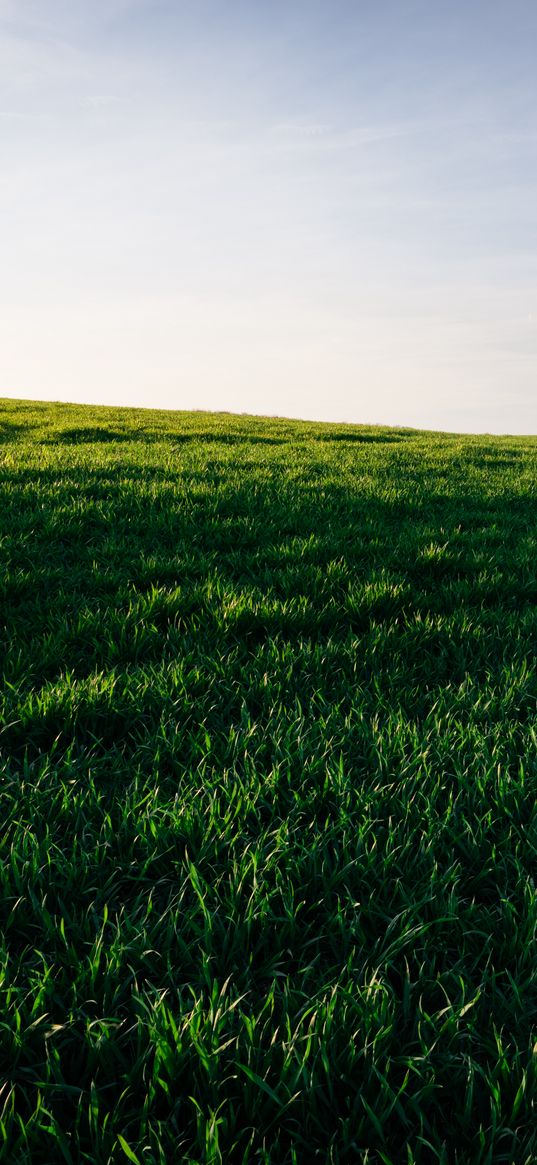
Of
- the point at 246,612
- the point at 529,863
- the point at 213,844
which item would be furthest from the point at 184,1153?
the point at 246,612

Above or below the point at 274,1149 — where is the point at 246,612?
above

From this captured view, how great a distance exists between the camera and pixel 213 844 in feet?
6.59

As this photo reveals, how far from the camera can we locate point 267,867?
192cm

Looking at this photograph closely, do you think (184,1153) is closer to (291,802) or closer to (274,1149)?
(274,1149)

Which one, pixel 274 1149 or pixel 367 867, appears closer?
pixel 274 1149

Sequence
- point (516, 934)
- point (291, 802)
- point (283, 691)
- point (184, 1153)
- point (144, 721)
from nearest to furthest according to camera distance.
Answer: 1. point (184, 1153)
2. point (516, 934)
3. point (291, 802)
4. point (144, 721)
5. point (283, 691)

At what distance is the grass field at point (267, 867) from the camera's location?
1350 millimetres

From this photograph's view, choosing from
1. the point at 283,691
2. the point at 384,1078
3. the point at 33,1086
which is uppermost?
the point at 283,691

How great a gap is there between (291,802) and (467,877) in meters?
0.61

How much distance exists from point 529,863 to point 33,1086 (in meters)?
1.51

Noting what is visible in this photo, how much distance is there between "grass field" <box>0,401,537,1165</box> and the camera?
135 cm

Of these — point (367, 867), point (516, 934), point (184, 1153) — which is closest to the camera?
point (184, 1153)

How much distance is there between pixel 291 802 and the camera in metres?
2.21

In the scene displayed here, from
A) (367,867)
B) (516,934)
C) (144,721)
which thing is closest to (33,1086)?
(367,867)
